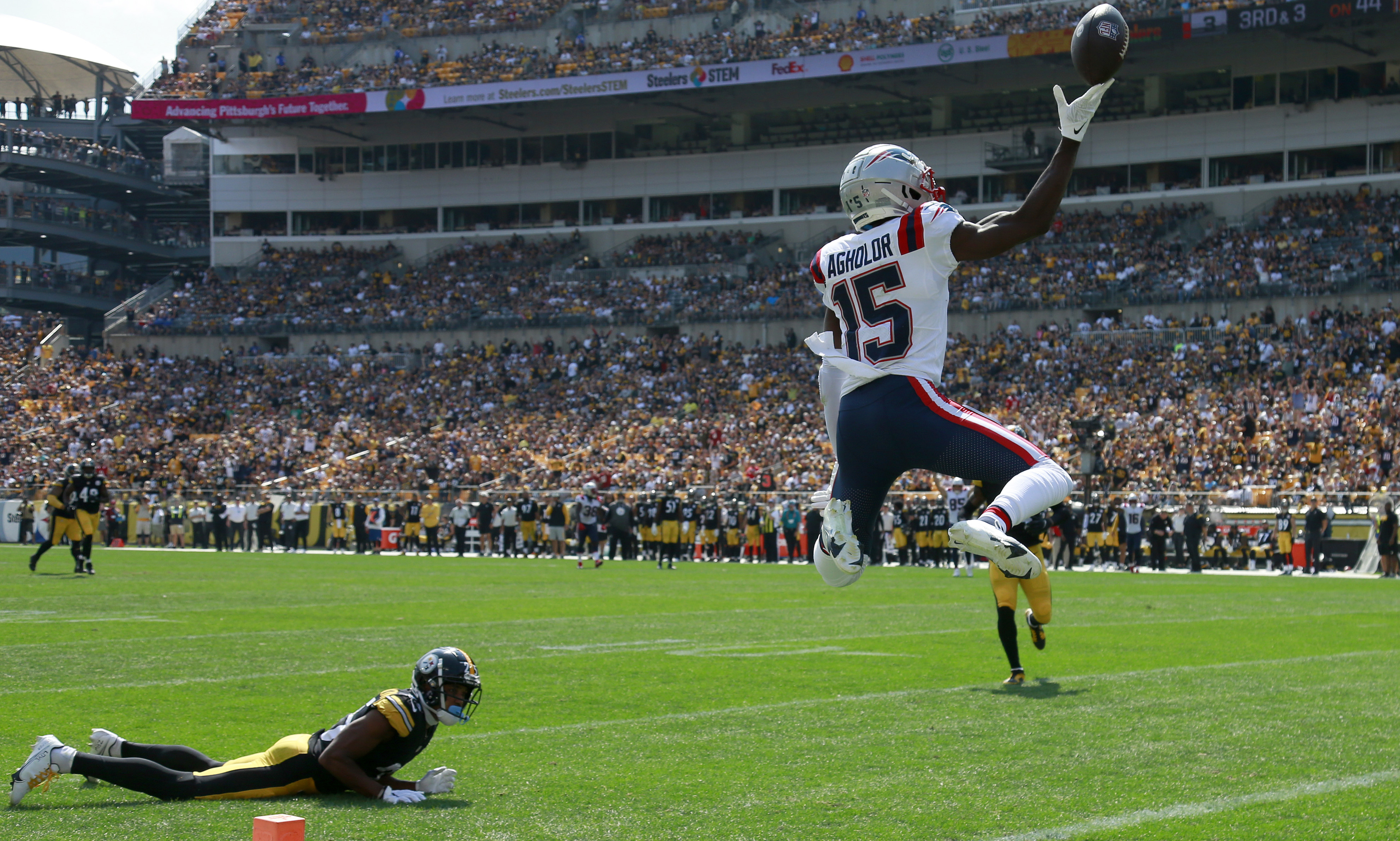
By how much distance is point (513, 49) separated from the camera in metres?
53.2

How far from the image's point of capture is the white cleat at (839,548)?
4777 millimetres

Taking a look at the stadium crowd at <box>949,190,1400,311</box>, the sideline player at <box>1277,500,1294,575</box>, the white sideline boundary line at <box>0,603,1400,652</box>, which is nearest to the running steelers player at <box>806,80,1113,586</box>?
the white sideline boundary line at <box>0,603,1400,652</box>

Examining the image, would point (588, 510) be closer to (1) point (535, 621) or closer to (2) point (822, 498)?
(1) point (535, 621)

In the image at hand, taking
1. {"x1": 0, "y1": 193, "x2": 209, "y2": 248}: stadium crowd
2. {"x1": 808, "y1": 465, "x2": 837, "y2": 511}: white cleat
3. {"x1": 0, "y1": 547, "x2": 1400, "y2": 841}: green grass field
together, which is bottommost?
{"x1": 0, "y1": 547, "x2": 1400, "y2": 841}: green grass field

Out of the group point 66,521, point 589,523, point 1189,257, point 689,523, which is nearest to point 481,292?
point 589,523

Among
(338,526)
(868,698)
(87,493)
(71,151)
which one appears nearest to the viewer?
(868,698)

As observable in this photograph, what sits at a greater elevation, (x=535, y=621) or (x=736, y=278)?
(x=736, y=278)

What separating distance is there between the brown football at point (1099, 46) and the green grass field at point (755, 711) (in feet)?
11.3

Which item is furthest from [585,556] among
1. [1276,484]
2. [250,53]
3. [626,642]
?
[250,53]

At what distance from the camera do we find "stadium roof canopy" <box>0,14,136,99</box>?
6281 centimetres

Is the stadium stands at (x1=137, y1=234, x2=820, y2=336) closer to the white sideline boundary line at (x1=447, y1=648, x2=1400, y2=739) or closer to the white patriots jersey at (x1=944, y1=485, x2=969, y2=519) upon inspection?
the white patriots jersey at (x1=944, y1=485, x2=969, y2=519)

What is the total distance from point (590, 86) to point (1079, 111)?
45.5 meters

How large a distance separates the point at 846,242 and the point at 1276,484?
27309 mm

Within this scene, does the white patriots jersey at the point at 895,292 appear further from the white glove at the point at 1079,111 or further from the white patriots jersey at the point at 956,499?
the white patriots jersey at the point at 956,499
